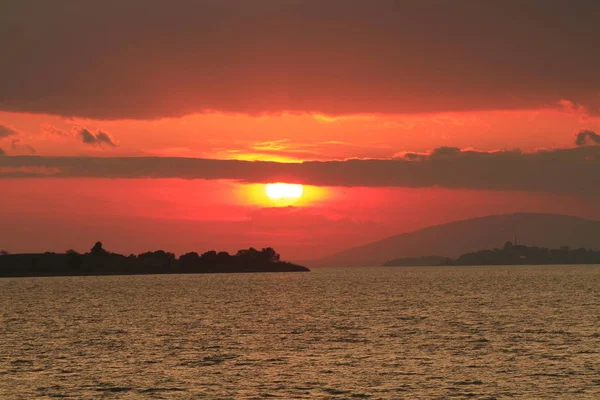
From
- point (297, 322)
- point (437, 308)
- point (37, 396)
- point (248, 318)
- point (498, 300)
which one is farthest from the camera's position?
point (498, 300)

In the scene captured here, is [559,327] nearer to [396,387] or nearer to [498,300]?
[396,387]

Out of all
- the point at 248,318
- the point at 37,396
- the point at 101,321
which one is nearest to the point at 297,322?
the point at 248,318

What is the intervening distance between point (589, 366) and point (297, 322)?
62152 millimetres

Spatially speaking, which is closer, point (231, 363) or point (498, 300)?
point (231, 363)

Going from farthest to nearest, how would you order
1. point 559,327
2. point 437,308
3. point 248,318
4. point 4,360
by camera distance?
1. point 437,308
2. point 248,318
3. point 559,327
4. point 4,360

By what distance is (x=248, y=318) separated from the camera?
463 feet

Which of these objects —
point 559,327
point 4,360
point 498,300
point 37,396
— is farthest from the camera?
point 498,300

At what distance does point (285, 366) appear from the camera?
260 ft

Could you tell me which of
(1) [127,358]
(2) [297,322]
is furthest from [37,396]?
(2) [297,322]

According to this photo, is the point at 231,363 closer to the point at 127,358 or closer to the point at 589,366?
the point at 127,358

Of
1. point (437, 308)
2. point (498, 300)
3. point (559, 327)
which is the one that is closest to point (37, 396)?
point (559, 327)

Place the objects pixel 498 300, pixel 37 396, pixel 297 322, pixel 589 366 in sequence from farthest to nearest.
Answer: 1. pixel 498 300
2. pixel 297 322
3. pixel 589 366
4. pixel 37 396

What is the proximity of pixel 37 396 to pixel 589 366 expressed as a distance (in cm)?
5210

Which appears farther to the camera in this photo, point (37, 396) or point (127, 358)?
point (127, 358)
